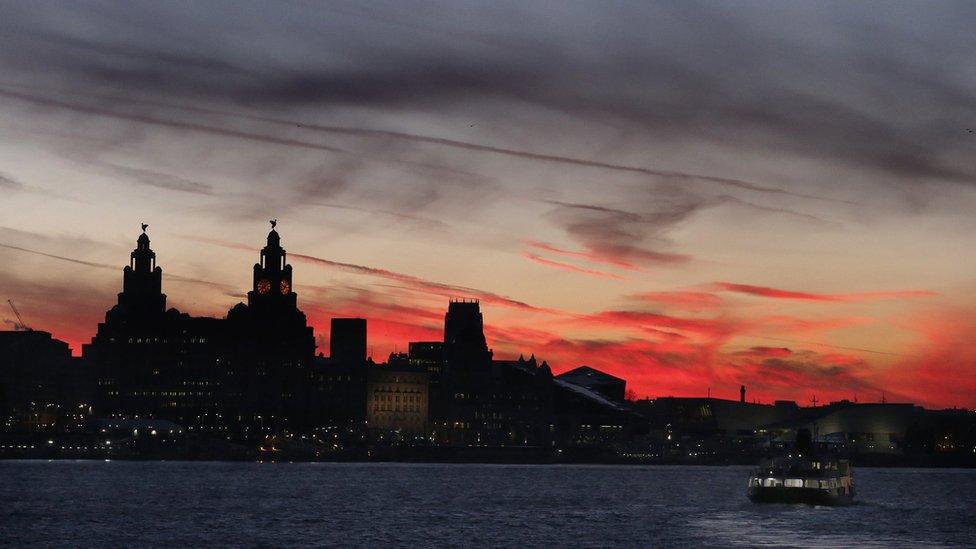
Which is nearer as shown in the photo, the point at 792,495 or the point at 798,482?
the point at 792,495

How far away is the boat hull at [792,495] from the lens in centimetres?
19025

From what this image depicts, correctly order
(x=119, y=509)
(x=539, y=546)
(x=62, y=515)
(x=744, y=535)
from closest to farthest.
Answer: (x=539, y=546), (x=744, y=535), (x=62, y=515), (x=119, y=509)

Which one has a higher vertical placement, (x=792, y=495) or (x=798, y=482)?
(x=798, y=482)

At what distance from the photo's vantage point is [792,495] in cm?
19050

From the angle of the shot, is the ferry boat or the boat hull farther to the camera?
the ferry boat

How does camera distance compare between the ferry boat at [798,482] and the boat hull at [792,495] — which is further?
the ferry boat at [798,482]

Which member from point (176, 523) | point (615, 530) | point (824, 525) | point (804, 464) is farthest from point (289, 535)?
point (804, 464)

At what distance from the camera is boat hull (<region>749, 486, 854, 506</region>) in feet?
624

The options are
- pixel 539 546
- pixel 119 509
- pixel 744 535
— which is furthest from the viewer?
pixel 119 509

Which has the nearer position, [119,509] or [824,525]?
[824,525]

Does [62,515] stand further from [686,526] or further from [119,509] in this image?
[686,526]

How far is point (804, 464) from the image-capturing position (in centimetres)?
19625

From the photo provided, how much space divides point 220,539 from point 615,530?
4251cm

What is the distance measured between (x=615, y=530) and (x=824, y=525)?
2355cm
